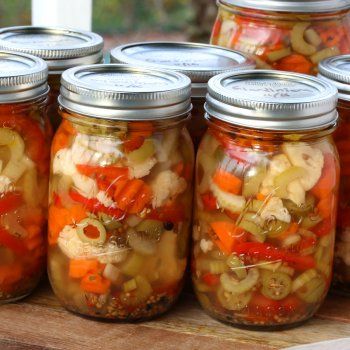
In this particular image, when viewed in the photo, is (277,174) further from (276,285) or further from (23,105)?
(23,105)

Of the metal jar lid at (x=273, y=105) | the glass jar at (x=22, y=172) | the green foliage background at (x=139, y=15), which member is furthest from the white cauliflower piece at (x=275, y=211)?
→ the green foliage background at (x=139, y=15)

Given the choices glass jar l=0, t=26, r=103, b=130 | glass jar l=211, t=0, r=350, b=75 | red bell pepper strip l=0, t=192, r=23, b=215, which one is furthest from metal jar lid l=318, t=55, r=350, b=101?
red bell pepper strip l=0, t=192, r=23, b=215

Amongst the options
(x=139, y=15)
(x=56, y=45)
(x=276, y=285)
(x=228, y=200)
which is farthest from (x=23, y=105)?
(x=139, y=15)

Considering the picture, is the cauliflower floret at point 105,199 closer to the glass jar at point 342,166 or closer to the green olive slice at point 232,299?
the green olive slice at point 232,299

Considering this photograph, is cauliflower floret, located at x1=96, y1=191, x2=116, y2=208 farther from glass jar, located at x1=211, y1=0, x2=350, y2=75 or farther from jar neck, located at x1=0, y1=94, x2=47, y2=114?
glass jar, located at x1=211, y1=0, x2=350, y2=75

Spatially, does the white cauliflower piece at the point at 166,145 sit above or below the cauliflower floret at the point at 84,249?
above

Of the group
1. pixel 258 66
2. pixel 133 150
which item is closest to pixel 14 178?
pixel 133 150
